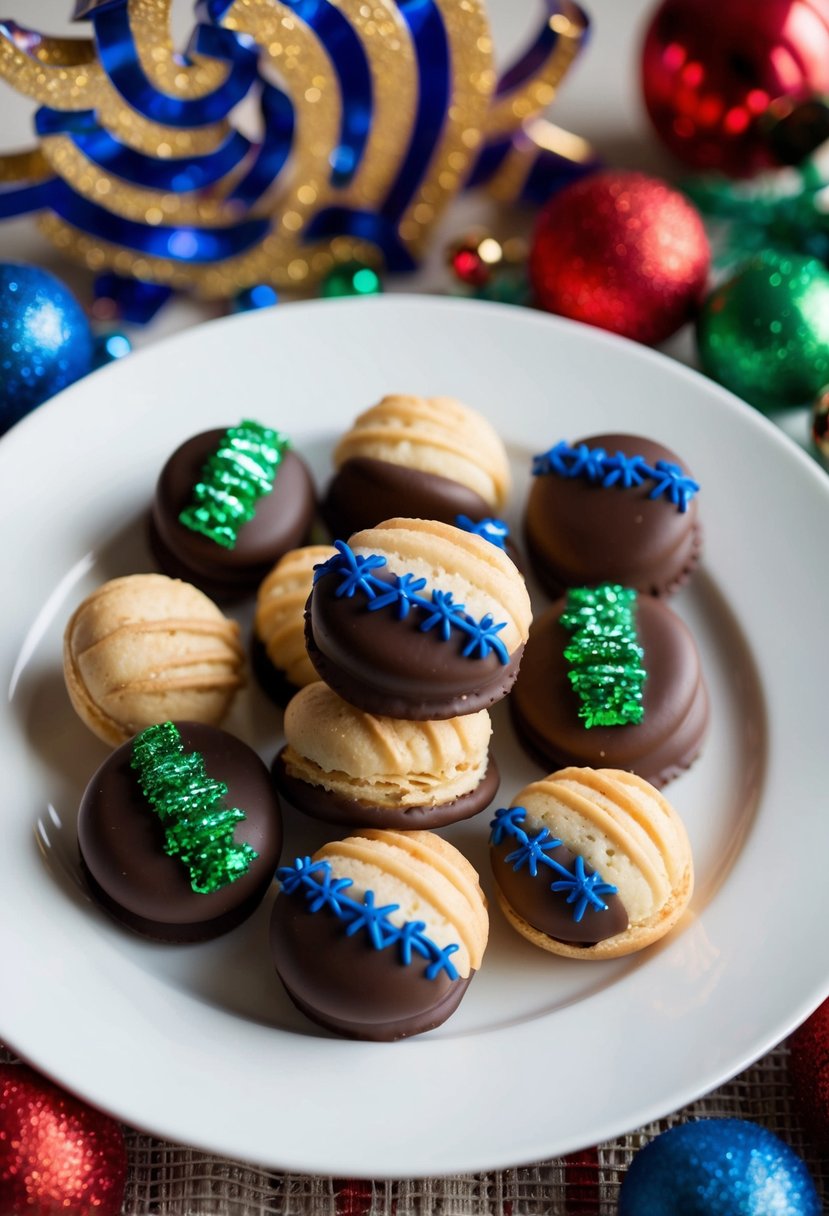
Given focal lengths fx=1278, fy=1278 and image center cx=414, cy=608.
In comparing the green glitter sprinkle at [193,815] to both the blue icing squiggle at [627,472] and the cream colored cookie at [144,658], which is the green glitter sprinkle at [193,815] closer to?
the cream colored cookie at [144,658]

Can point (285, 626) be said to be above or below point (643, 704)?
below

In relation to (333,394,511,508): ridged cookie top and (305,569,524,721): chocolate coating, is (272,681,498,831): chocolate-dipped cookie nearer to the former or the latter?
(305,569,524,721): chocolate coating

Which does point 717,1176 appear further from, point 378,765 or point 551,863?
point 378,765

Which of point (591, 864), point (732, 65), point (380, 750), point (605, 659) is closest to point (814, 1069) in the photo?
point (591, 864)

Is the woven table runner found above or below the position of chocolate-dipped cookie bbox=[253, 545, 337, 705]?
below

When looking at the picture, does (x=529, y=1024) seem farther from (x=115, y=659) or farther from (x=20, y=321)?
(x=20, y=321)

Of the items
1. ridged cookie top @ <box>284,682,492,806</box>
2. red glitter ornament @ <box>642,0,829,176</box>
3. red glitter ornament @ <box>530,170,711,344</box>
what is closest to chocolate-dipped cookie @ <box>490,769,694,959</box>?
ridged cookie top @ <box>284,682,492,806</box>
